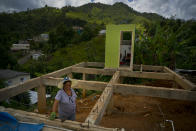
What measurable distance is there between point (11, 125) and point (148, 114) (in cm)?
347

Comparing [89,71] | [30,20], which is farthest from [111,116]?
[30,20]

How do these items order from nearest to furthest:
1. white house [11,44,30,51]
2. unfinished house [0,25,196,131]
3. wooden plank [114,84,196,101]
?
unfinished house [0,25,196,131], wooden plank [114,84,196,101], white house [11,44,30,51]

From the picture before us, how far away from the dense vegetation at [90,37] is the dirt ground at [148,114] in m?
3.01

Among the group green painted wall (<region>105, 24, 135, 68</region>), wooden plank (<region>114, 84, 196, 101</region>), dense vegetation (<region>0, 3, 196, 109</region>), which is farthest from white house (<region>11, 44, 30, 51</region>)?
wooden plank (<region>114, 84, 196, 101</region>)

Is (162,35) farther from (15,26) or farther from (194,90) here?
(15,26)

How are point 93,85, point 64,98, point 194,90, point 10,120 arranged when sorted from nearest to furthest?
A: point 10,120
point 64,98
point 194,90
point 93,85

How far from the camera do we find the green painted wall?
5277 millimetres

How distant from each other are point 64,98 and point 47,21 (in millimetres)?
78488

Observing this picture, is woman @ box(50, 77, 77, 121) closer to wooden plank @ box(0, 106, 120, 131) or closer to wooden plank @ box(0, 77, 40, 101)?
wooden plank @ box(0, 106, 120, 131)

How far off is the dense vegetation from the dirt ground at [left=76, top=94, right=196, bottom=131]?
3011 mm

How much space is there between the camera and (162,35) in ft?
24.3

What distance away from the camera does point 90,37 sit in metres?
44.0

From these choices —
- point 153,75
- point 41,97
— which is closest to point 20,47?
point 41,97

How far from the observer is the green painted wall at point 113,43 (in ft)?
17.3
